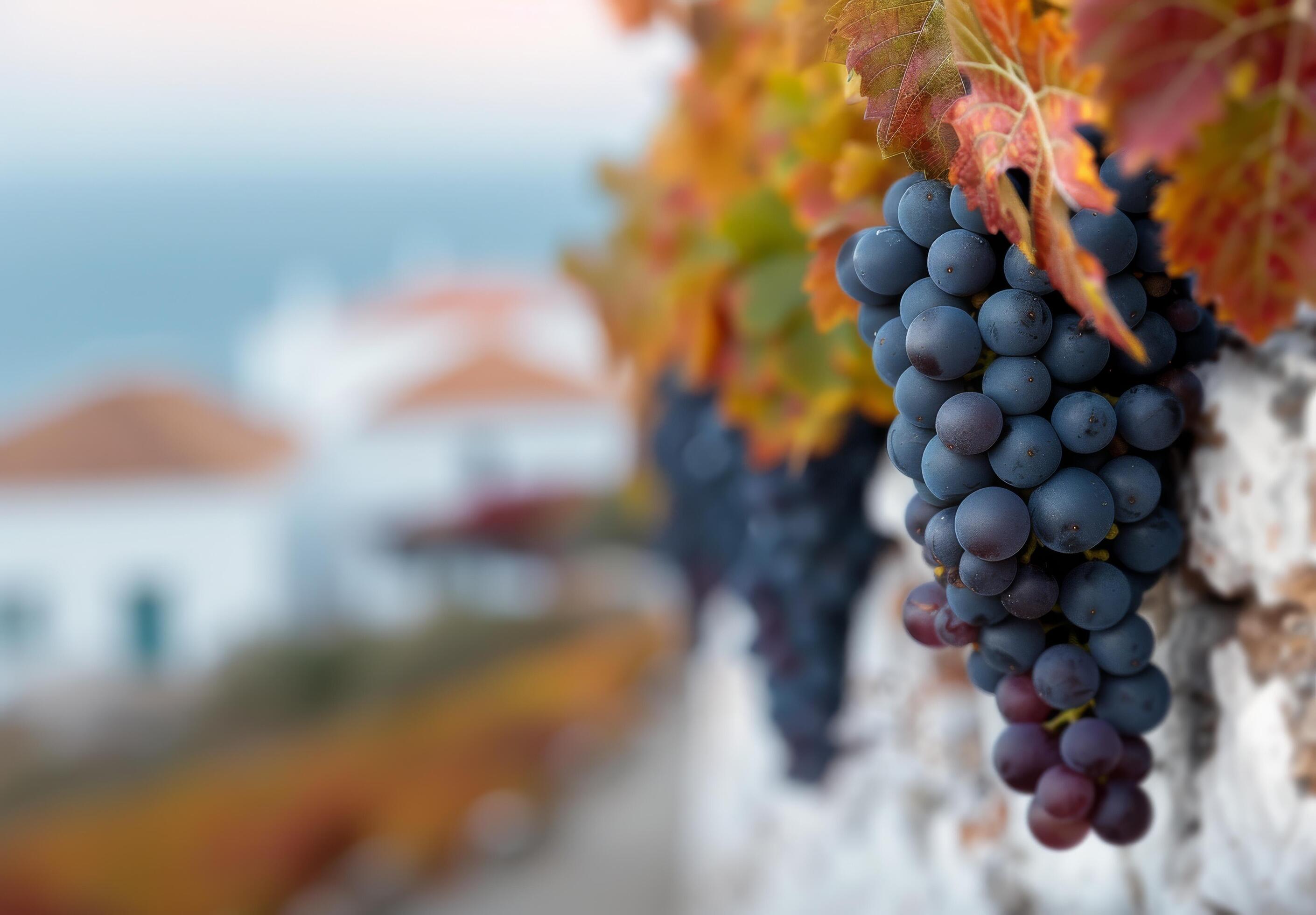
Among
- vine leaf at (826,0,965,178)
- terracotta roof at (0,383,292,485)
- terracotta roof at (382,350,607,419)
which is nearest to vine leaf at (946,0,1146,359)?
vine leaf at (826,0,965,178)

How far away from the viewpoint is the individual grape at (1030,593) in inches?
13.8

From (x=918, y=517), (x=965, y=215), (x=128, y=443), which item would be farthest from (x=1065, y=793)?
(x=128, y=443)

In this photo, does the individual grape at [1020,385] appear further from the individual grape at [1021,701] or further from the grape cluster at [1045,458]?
the individual grape at [1021,701]

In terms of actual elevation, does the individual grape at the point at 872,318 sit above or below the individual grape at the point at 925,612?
above

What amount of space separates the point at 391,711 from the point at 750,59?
9.35ft

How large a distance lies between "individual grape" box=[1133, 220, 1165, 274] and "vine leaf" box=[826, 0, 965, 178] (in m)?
0.08

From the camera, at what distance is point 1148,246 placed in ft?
1.13

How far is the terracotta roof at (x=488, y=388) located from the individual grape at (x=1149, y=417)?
618 centimetres

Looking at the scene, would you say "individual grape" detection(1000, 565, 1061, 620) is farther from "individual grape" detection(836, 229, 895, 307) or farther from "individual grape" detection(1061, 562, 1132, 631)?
"individual grape" detection(836, 229, 895, 307)

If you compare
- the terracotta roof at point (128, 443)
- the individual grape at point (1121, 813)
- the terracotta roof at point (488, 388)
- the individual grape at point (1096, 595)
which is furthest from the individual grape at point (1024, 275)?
the terracotta roof at point (488, 388)

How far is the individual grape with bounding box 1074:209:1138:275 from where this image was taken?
1.07 ft

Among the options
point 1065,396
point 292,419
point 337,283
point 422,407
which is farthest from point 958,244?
point 337,283

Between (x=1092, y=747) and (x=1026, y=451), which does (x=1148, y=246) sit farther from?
(x=1092, y=747)

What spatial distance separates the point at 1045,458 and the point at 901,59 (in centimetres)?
14
